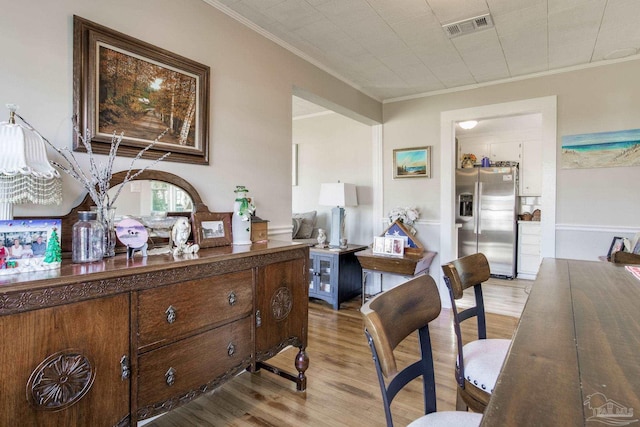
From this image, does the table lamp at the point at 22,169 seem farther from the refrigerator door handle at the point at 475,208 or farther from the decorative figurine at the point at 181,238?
the refrigerator door handle at the point at 475,208

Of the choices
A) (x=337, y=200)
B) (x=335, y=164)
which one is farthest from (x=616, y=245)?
(x=335, y=164)

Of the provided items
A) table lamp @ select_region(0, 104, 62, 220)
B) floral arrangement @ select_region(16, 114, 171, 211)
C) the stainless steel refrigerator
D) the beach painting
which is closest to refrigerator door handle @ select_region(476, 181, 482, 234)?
the stainless steel refrigerator

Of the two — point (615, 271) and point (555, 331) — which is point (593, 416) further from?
point (615, 271)

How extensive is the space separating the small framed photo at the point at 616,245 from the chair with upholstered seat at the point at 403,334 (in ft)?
8.84

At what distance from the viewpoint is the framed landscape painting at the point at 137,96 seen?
163 cm

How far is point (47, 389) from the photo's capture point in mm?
1099

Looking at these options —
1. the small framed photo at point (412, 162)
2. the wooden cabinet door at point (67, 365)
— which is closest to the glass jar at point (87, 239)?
the wooden cabinet door at point (67, 365)

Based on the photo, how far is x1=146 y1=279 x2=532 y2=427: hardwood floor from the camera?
189 centimetres

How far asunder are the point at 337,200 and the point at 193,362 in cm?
273

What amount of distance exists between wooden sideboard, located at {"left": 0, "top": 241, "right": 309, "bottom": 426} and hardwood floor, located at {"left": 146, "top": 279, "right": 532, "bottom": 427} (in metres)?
0.36

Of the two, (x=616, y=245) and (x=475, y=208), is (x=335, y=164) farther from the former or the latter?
(x=616, y=245)

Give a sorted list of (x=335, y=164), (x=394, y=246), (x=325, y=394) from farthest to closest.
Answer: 1. (x=335, y=164)
2. (x=394, y=246)
3. (x=325, y=394)

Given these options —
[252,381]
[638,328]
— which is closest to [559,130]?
[638,328]

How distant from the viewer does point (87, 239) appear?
1403 millimetres
